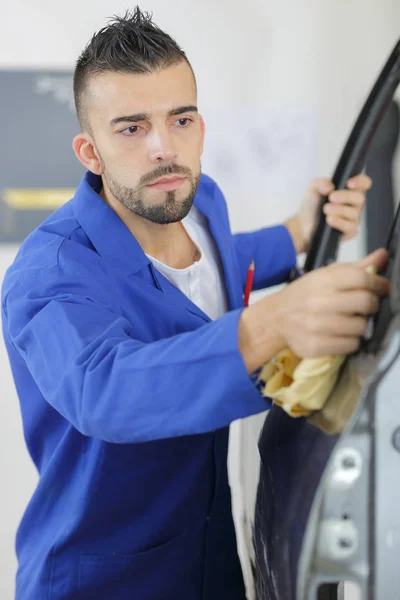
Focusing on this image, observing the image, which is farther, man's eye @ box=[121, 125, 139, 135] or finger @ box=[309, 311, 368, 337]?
man's eye @ box=[121, 125, 139, 135]

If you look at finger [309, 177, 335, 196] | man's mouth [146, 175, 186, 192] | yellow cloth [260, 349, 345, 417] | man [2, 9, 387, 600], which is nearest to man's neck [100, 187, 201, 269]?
man [2, 9, 387, 600]

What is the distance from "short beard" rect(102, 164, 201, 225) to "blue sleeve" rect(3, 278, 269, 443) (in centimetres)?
28

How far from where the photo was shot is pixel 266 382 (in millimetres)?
881

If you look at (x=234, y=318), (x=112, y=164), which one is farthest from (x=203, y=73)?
(x=234, y=318)

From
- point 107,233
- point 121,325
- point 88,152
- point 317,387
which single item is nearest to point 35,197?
point 88,152

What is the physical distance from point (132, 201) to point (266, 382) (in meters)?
0.50

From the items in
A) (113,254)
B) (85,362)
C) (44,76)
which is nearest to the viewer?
(85,362)

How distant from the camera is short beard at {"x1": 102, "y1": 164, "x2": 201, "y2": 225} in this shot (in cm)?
124

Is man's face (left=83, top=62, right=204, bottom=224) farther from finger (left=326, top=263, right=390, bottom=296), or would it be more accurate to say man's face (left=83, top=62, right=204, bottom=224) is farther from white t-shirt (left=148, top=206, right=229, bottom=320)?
finger (left=326, top=263, right=390, bottom=296)

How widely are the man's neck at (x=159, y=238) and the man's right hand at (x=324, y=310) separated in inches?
22.3

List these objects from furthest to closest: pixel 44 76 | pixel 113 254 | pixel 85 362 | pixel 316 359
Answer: pixel 44 76 → pixel 113 254 → pixel 85 362 → pixel 316 359

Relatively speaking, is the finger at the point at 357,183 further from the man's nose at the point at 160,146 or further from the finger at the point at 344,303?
the finger at the point at 344,303

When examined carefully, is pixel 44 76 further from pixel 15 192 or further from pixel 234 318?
pixel 234 318

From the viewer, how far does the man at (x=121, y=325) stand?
1.06m
